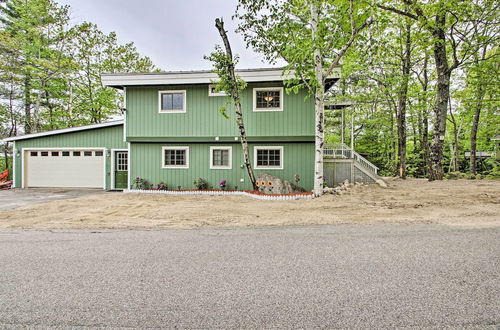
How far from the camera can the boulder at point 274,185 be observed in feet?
32.5

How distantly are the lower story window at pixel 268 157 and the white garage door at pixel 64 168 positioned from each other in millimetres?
8440

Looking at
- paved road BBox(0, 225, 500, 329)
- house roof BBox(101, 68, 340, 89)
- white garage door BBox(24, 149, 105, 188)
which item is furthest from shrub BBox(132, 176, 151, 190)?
paved road BBox(0, 225, 500, 329)

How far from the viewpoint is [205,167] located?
1144cm

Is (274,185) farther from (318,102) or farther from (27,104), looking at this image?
(27,104)

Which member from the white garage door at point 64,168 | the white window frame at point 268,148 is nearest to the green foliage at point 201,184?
the white window frame at point 268,148

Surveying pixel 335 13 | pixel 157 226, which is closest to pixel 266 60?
pixel 335 13

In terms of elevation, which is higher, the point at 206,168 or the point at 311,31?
the point at 311,31

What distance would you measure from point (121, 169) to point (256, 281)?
487 inches

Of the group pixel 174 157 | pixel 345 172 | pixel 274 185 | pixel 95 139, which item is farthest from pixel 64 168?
pixel 345 172

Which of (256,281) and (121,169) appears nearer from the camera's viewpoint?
(256,281)

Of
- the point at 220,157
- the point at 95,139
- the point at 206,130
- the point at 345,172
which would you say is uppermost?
the point at 206,130

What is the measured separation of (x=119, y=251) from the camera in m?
3.59

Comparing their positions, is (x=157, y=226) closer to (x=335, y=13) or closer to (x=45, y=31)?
(x=335, y=13)

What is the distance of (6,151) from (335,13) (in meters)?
22.8
